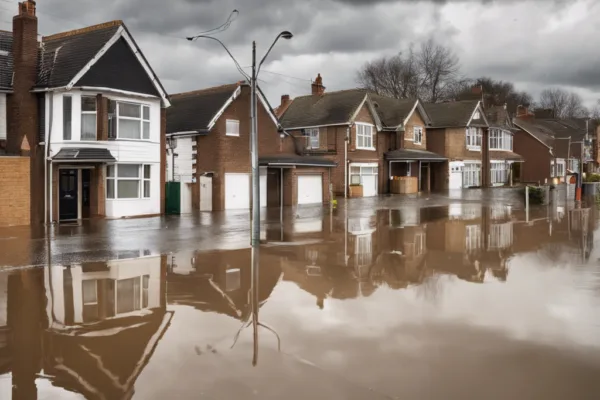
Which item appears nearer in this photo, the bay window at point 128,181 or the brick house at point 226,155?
the bay window at point 128,181

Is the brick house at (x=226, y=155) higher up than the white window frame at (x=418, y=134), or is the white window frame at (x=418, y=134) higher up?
the white window frame at (x=418, y=134)

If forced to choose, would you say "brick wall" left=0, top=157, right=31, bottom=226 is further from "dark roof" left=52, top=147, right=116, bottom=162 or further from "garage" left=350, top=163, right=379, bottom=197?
"garage" left=350, top=163, right=379, bottom=197

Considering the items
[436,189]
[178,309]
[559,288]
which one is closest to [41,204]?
[178,309]

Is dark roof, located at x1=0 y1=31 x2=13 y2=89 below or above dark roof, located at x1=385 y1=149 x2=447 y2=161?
above

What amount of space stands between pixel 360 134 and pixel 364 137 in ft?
1.91

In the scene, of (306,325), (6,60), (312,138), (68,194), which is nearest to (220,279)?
(306,325)

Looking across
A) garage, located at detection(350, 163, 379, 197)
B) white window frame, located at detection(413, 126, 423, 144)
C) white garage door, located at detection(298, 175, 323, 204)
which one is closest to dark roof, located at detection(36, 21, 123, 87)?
white garage door, located at detection(298, 175, 323, 204)

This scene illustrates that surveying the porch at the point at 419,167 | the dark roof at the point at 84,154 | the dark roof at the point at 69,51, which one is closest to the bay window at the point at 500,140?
the porch at the point at 419,167

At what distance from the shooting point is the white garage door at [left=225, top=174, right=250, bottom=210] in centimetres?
3012

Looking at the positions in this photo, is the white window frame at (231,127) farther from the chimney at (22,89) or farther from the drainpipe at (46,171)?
the chimney at (22,89)

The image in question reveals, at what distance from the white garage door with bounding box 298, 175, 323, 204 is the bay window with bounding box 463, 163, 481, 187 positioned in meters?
19.8

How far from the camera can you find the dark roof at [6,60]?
2281 cm

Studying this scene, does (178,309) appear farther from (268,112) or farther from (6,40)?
(268,112)

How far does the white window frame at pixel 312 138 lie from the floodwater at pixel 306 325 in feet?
85.6
